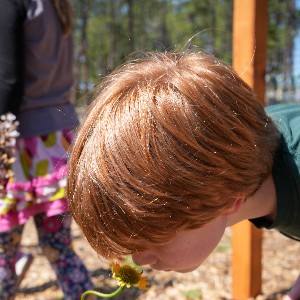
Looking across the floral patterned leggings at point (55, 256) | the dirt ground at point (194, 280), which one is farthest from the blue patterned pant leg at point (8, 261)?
the dirt ground at point (194, 280)

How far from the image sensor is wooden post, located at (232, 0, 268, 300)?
6.36ft

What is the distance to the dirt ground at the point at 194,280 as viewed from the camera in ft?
7.98

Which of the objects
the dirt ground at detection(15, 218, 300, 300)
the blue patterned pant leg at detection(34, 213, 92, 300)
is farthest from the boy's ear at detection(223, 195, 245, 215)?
the dirt ground at detection(15, 218, 300, 300)

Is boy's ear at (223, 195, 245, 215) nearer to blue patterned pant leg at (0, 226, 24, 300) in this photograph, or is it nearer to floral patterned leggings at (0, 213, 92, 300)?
floral patterned leggings at (0, 213, 92, 300)

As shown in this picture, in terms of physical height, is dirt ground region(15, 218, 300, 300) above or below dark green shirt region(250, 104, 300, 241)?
below

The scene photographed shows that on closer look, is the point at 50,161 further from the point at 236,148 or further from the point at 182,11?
the point at 182,11

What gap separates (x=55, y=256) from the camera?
1898mm

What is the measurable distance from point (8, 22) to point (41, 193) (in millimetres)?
607

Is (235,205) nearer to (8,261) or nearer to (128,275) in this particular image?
(128,275)

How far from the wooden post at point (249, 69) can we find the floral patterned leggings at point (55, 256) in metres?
0.70

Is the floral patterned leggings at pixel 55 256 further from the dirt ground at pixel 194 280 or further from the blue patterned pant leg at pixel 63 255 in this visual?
the dirt ground at pixel 194 280

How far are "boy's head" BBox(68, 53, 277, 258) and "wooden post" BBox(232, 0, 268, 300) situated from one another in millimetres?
802

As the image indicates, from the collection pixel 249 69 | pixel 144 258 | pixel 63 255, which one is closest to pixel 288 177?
pixel 144 258

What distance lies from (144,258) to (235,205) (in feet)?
0.79
